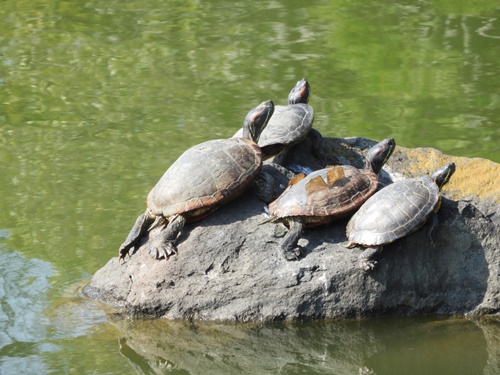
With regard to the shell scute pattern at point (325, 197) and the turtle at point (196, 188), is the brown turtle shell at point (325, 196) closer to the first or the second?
the shell scute pattern at point (325, 197)

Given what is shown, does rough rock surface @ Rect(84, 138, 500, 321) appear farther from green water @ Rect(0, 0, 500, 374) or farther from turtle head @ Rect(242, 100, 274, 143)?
turtle head @ Rect(242, 100, 274, 143)

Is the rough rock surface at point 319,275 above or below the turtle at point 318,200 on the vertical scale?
below

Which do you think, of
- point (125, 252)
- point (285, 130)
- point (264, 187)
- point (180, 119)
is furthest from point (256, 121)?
point (180, 119)

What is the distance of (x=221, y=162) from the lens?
5938 mm

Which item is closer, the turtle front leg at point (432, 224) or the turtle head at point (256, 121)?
the turtle front leg at point (432, 224)

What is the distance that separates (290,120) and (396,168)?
0.84m

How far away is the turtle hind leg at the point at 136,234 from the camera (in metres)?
6.03

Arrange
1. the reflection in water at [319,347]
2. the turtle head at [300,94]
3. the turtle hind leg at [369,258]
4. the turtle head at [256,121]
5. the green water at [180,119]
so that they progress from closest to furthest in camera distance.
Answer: the reflection in water at [319,347] < the green water at [180,119] < the turtle hind leg at [369,258] < the turtle head at [256,121] < the turtle head at [300,94]

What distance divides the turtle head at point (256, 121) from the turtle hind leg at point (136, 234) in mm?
921

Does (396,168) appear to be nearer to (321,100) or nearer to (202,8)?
(321,100)

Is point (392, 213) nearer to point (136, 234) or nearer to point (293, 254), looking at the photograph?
point (293, 254)

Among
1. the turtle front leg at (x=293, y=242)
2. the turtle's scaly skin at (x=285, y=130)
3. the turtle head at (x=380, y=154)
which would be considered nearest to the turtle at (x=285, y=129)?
the turtle's scaly skin at (x=285, y=130)

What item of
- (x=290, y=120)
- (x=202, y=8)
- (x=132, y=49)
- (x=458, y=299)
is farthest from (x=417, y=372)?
(x=202, y=8)

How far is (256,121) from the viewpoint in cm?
634
